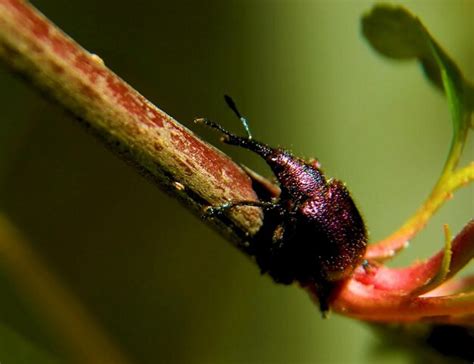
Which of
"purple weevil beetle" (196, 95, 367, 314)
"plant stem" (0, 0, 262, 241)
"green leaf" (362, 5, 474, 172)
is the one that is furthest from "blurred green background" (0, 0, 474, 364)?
"plant stem" (0, 0, 262, 241)

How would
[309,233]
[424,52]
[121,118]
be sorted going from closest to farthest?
[121,118] < [309,233] < [424,52]

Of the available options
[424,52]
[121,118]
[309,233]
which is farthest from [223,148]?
[121,118]

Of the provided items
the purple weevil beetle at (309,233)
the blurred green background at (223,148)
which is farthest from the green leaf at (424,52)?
the blurred green background at (223,148)

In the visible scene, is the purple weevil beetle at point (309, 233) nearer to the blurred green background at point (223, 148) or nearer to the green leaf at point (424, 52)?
the green leaf at point (424, 52)

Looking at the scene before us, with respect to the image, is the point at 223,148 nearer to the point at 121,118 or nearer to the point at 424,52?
the point at 424,52

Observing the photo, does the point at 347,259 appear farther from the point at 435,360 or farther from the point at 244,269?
the point at 244,269

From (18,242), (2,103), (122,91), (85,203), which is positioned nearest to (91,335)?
(18,242)
